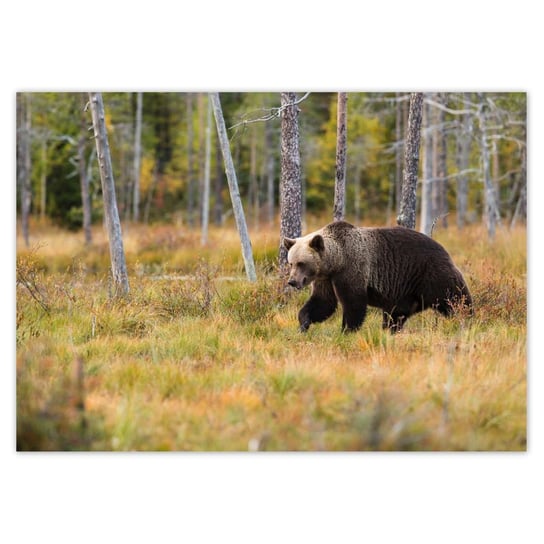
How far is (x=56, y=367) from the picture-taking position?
20.4ft

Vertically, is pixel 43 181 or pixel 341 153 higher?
pixel 43 181

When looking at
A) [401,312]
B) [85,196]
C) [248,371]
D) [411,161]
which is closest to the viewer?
[248,371]

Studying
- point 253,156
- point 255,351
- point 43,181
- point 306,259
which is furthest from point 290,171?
point 253,156

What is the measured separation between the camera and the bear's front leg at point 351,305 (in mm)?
→ 7133

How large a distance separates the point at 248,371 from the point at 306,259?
145 centimetres

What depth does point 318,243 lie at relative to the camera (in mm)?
7016

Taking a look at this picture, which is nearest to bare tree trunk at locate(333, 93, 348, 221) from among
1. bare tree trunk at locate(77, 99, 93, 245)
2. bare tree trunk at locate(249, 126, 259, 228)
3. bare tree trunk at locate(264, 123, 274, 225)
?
bare tree trunk at locate(77, 99, 93, 245)

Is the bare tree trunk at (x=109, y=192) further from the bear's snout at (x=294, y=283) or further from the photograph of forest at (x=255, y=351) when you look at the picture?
the bear's snout at (x=294, y=283)

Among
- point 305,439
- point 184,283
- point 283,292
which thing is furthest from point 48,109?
point 305,439

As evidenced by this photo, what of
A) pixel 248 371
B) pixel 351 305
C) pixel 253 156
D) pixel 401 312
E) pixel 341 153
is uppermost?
pixel 253 156

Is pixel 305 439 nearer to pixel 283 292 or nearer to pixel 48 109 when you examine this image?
pixel 283 292

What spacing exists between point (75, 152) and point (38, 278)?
12004 mm

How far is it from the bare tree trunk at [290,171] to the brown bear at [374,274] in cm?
130

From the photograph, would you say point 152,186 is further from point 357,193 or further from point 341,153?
point 341,153
